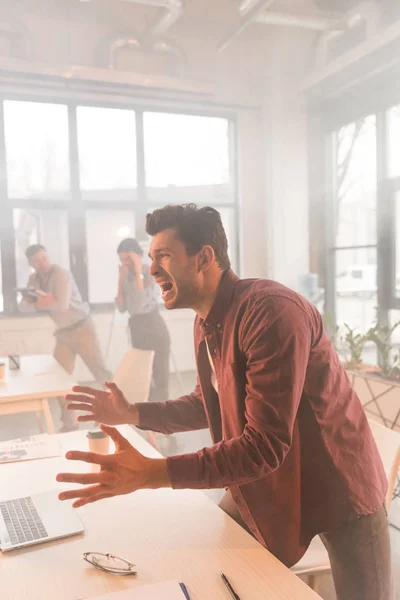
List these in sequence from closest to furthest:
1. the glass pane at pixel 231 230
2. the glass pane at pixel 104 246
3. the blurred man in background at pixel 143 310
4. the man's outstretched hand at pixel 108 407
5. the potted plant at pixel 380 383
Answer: the man's outstretched hand at pixel 108 407 → the potted plant at pixel 380 383 → the blurred man in background at pixel 143 310 → the glass pane at pixel 104 246 → the glass pane at pixel 231 230

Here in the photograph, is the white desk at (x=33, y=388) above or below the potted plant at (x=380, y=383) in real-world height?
above

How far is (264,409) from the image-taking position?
38.9 inches

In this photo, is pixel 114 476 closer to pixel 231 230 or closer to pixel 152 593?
pixel 152 593

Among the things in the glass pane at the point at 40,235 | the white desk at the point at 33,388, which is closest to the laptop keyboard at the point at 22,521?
the white desk at the point at 33,388

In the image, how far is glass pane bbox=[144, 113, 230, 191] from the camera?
4.46m

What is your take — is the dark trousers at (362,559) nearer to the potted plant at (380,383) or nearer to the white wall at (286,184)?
the potted plant at (380,383)

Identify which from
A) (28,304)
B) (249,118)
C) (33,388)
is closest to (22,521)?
(33,388)

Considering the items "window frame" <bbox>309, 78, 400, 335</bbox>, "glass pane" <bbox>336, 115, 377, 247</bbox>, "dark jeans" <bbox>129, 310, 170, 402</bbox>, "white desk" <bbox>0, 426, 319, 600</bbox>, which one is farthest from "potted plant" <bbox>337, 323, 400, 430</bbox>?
"white desk" <bbox>0, 426, 319, 600</bbox>

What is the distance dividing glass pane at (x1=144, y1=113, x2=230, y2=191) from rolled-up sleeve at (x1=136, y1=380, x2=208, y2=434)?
3477 millimetres

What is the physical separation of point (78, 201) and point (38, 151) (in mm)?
497

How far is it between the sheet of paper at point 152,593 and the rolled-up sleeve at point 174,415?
51cm

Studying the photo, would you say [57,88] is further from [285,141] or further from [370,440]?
[370,440]

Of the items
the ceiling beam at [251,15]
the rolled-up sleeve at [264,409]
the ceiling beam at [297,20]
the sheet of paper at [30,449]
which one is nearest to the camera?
the rolled-up sleeve at [264,409]

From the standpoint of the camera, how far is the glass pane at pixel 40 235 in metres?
4.21
